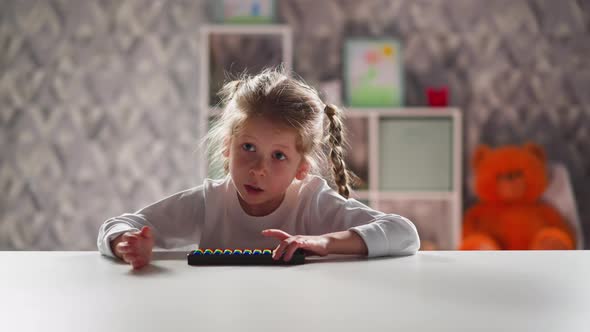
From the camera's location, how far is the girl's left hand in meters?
0.80

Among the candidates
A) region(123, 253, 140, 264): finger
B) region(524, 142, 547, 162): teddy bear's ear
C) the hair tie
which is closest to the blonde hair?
the hair tie

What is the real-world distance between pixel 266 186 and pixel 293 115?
0.16 metres

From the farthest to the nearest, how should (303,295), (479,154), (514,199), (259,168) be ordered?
(479,154) < (514,199) < (259,168) < (303,295)

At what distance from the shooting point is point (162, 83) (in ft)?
11.8

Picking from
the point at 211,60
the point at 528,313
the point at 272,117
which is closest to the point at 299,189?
the point at 272,117

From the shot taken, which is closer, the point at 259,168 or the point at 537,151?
the point at 259,168

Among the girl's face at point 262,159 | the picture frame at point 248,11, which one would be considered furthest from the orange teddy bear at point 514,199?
the girl's face at point 262,159

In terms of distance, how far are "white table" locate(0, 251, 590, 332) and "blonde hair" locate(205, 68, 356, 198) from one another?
1.63 ft

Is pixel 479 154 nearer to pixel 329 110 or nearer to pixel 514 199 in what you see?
pixel 514 199

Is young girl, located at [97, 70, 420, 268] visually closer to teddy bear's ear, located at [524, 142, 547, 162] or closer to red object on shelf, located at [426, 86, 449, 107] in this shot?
red object on shelf, located at [426, 86, 449, 107]

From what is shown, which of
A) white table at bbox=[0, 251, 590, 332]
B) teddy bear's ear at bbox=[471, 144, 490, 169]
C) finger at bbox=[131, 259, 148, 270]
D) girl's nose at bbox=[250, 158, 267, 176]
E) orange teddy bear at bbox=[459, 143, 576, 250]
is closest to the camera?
white table at bbox=[0, 251, 590, 332]

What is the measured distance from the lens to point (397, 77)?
3559mm

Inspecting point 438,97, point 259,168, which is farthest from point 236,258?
point 438,97

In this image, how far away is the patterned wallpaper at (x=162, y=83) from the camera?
3.57 meters
